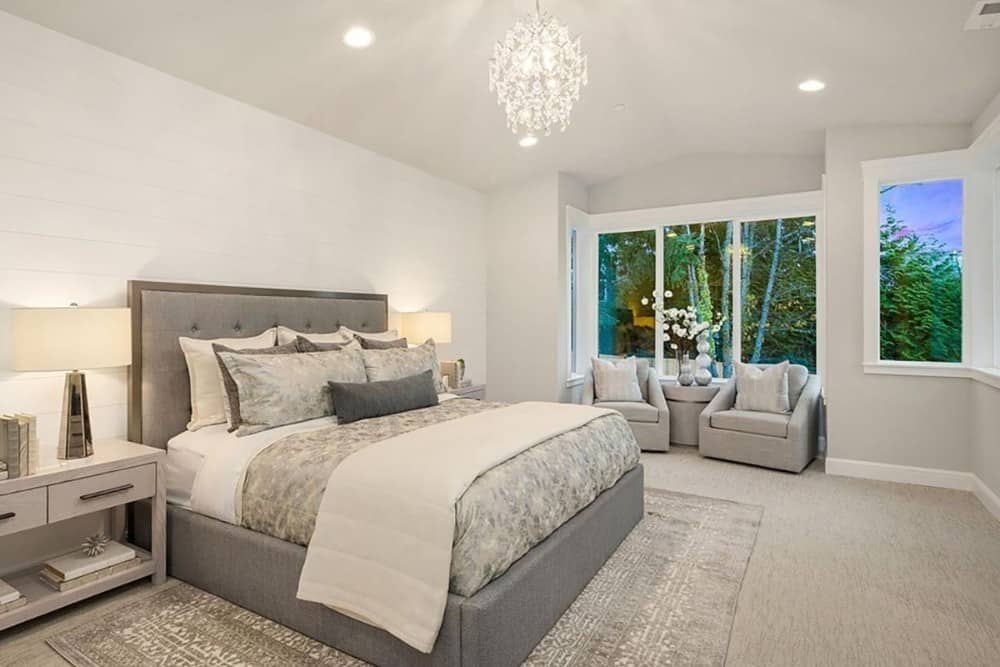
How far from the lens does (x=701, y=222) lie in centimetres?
579

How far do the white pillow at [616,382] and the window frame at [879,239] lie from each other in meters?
1.90

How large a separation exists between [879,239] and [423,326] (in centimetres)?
358

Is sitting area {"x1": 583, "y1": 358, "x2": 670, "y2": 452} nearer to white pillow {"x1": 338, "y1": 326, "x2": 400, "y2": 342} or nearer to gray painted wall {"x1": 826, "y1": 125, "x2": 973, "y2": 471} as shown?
gray painted wall {"x1": 826, "y1": 125, "x2": 973, "y2": 471}

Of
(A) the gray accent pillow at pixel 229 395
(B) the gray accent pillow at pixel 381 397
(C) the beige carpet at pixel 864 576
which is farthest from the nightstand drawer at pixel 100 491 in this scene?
(C) the beige carpet at pixel 864 576

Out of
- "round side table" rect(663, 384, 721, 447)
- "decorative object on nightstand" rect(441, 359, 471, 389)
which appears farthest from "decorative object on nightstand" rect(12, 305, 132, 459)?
"round side table" rect(663, 384, 721, 447)

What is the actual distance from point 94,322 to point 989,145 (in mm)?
5154

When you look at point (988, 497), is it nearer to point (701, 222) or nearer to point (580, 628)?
point (580, 628)

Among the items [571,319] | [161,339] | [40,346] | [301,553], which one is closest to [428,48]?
[161,339]

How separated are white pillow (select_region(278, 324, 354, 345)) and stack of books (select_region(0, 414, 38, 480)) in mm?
1376

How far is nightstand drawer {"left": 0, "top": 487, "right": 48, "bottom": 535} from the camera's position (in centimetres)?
210

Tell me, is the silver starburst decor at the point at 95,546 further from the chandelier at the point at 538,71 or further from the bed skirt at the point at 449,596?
the chandelier at the point at 538,71

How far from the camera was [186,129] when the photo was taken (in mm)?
3273

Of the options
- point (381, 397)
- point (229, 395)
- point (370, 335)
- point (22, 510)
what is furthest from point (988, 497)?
point (22, 510)

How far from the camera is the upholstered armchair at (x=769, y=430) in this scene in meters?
4.48
